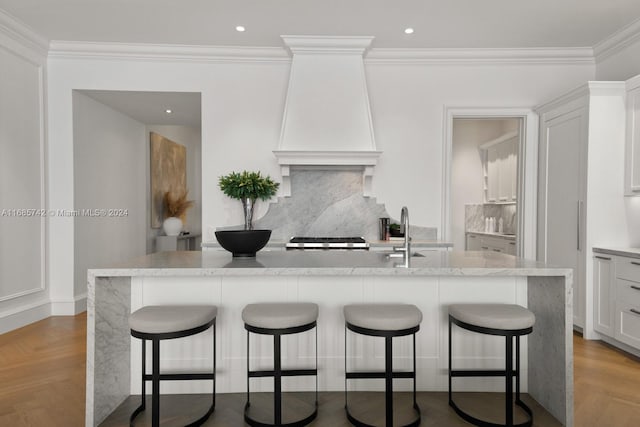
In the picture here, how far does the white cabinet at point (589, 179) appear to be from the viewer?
3.48 metres

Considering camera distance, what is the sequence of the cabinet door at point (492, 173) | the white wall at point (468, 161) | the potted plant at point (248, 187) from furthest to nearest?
1. the white wall at point (468, 161)
2. the cabinet door at point (492, 173)
3. the potted plant at point (248, 187)

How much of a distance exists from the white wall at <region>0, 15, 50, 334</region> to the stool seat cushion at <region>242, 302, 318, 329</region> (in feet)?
10.3

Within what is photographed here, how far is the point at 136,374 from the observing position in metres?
2.36

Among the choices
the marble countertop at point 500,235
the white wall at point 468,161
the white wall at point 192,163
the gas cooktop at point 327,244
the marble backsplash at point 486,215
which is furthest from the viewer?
the white wall at point 192,163

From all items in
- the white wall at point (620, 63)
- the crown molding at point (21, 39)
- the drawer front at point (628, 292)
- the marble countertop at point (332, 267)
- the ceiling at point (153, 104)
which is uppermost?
the crown molding at point (21, 39)

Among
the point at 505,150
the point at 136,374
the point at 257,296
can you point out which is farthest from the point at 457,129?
the point at 136,374

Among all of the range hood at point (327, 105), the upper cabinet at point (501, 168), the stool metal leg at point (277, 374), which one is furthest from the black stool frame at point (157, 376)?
the upper cabinet at point (501, 168)

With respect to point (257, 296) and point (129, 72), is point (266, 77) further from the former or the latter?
point (257, 296)

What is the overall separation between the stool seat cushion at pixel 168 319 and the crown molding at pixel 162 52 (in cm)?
331

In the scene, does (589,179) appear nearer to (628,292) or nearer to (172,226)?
(628,292)

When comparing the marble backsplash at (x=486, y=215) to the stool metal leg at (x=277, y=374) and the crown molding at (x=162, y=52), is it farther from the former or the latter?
the stool metal leg at (x=277, y=374)

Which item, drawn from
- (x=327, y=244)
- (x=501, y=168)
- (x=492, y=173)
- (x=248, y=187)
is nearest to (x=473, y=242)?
(x=492, y=173)

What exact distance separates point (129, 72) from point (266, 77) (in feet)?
5.12

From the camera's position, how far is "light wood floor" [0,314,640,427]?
2115mm
